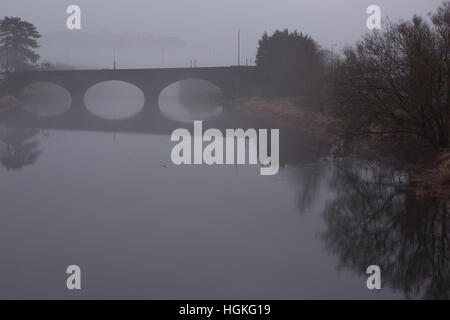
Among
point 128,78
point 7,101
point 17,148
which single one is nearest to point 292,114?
point 17,148

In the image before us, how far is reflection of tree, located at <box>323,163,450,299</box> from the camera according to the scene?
14.3 meters

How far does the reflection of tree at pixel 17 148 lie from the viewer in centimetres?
3384

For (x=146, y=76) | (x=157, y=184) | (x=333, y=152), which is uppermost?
(x=146, y=76)

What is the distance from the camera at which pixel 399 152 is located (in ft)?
106

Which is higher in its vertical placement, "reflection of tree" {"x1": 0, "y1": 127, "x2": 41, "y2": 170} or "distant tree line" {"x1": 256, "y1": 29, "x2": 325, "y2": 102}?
"distant tree line" {"x1": 256, "y1": 29, "x2": 325, "y2": 102}

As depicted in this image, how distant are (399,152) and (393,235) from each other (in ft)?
51.2

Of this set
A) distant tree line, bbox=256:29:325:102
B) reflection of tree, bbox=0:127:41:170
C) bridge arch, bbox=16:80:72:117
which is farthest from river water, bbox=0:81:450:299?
bridge arch, bbox=16:80:72:117

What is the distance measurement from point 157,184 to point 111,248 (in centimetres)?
1015

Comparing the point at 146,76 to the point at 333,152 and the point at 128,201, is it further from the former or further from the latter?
the point at 128,201

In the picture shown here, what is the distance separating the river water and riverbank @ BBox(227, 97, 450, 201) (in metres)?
0.93

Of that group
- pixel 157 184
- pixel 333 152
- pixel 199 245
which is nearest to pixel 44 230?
pixel 199 245

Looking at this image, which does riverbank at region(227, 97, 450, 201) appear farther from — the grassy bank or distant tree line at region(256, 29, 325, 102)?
distant tree line at region(256, 29, 325, 102)

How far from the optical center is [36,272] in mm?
14492
